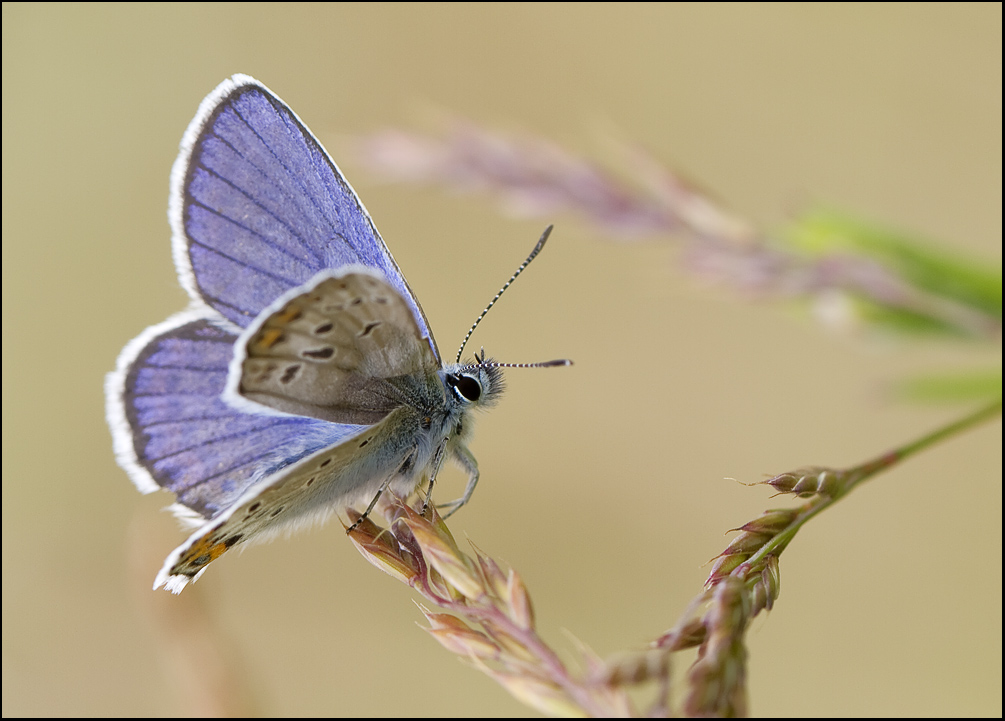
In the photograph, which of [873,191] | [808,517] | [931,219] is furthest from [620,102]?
[808,517]

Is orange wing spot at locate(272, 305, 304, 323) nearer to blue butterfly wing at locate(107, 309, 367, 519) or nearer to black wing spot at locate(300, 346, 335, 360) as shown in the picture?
black wing spot at locate(300, 346, 335, 360)

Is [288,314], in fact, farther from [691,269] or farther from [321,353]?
[691,269]

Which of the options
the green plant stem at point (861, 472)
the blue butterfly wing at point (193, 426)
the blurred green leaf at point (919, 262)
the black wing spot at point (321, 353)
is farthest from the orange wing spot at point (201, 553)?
the blurred green leaf at point (919, 262)

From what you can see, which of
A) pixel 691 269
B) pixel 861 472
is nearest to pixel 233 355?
pixel 691 269

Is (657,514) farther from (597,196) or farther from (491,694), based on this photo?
(597,196)

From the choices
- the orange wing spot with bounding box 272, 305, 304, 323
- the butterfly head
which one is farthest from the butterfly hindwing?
the orange wing spot with bounding box 272, 305, 304, 323

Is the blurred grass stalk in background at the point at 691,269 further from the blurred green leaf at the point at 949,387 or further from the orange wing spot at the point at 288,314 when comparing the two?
the orange wing spot at the point at 288,314
